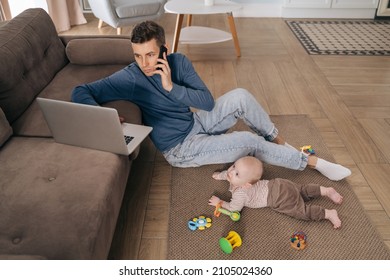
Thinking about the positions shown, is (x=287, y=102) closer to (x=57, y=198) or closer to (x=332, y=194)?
(x=332, y=194)

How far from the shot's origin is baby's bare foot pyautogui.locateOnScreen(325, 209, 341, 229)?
4.91 ft

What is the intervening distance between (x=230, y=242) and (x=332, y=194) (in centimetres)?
55

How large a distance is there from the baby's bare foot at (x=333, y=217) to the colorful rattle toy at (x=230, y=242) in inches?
16.2

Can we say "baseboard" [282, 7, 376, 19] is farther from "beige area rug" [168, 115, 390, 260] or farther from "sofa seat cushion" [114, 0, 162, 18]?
"beige area rug" [168, 115, 390, 260]

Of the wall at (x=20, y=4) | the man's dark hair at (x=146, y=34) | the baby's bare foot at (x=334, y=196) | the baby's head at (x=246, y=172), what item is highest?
the man's dark hair at (x=146, y=34)

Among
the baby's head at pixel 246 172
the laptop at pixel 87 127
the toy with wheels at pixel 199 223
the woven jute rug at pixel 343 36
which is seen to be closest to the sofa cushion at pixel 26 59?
the laptop at pixel 87 127

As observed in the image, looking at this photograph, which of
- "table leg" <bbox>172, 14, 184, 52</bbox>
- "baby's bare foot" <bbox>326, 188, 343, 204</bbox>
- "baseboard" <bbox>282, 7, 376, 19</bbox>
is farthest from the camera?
"baseboard" <bbox>282, 7, 376, 19</bbox>

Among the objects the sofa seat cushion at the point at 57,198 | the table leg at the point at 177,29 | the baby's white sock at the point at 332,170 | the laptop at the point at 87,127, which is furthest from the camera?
the table leg at the point at 177,29

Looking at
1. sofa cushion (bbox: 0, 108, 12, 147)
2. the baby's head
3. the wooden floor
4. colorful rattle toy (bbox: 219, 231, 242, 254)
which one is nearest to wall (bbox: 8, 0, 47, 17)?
the wooden floor

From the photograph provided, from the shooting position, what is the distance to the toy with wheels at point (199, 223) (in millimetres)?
1497

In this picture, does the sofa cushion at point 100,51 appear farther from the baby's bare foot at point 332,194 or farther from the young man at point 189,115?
the baby's bare foot at point 332,194
